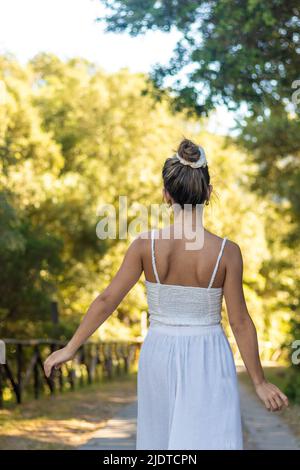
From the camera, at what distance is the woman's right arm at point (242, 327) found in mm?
4051

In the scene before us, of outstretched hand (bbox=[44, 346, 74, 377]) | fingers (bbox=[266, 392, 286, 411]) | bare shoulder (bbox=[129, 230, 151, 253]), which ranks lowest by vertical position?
fingers (bbox=[266, 392, 286, 411])

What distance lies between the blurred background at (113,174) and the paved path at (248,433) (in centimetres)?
31

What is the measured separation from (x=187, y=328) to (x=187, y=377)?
21cm

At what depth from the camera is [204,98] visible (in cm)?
1232

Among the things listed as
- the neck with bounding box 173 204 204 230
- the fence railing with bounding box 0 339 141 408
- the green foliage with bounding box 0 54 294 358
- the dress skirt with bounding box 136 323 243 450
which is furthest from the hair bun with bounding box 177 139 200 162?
the green foliage with bounding box 0 54 294 358

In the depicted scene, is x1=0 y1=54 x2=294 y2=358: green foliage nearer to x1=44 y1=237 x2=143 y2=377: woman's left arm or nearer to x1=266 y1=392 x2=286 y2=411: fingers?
x1=44 y1=237 x2=143 y2=377: woman's left arm

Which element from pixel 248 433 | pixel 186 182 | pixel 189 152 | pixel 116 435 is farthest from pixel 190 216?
pixel 248 433

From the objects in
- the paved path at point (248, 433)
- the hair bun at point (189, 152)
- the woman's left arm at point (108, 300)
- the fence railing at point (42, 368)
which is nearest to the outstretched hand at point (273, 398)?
the woman's left arm at point (108, 300)

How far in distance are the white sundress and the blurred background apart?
54 cm

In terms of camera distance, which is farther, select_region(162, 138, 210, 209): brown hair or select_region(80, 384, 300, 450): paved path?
select_region(80, 384, 300, 450): paved path

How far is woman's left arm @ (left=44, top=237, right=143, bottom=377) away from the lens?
410 cm

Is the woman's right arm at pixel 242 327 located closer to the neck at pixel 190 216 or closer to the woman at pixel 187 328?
the woman at pixel 187 328
